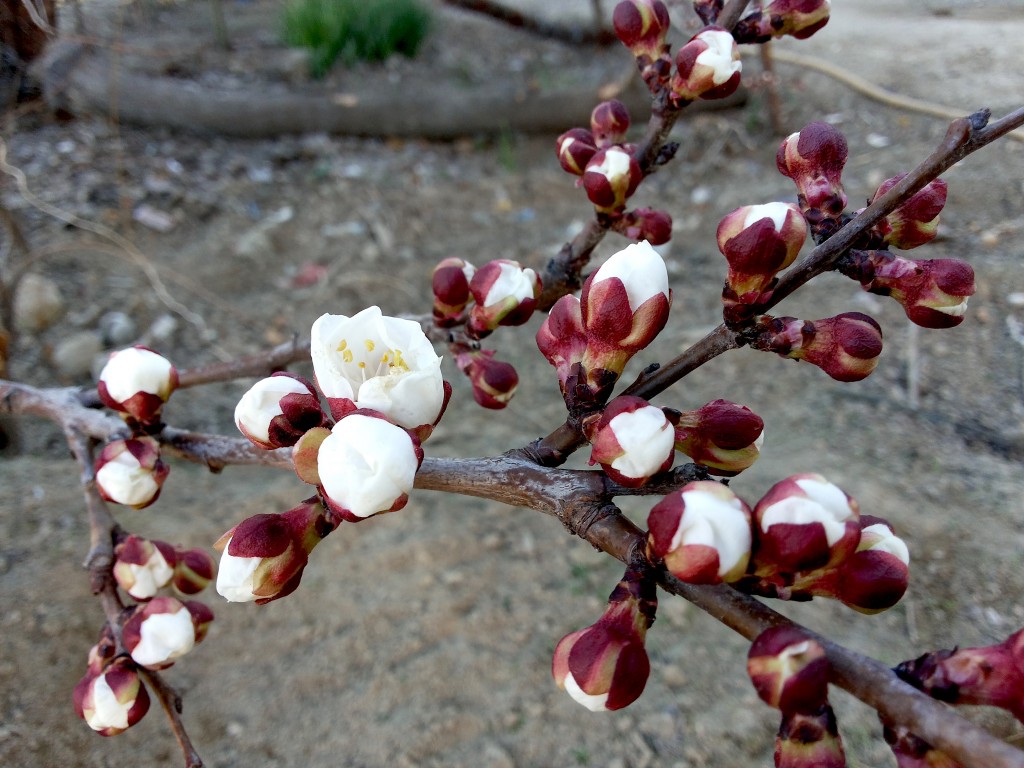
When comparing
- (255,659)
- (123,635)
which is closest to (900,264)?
(123,635)

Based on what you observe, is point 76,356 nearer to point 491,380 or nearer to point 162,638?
point 162,638

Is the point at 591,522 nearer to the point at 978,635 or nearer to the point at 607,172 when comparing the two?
the point at 607,172

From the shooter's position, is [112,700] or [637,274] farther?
[112,700]

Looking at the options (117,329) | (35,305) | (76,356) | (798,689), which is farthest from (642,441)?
(35,305)

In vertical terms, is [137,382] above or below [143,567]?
above

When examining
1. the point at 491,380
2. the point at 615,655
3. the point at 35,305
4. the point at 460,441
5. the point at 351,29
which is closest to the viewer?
the point at 615,655

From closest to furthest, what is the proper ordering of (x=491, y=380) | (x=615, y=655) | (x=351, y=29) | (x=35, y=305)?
(x=615, y=655), (x=491, y=380), (x=35, y=305), (x=351, y=29)

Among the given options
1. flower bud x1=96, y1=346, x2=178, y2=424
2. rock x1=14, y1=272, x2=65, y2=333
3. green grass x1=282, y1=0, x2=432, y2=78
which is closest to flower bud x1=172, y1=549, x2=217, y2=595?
flower bud x1=96, y1=346, x2=178, y2=424

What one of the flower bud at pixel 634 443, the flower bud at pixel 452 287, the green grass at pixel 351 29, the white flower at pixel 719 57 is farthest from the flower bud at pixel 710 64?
the green grass at pixel 351 29
